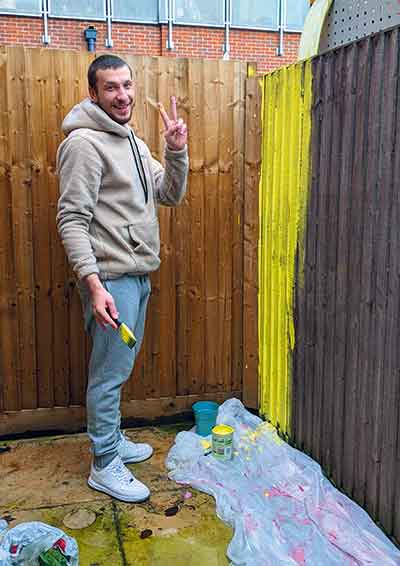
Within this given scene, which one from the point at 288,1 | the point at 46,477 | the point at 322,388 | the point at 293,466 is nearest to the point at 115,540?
the point at 46,477

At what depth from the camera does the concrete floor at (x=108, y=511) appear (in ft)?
7.81

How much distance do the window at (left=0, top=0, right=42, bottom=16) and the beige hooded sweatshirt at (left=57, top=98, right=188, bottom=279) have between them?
930 cm

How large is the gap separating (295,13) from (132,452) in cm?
1097

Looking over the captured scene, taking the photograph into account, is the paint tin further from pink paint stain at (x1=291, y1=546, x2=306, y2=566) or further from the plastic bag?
the plastic bag

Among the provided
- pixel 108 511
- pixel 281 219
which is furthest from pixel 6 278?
pixel 281 219

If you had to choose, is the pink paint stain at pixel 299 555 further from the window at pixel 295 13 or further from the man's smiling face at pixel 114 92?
the window at pixel 295 13

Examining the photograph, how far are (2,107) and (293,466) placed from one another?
7.60 feet

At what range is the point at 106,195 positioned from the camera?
266 centimetres

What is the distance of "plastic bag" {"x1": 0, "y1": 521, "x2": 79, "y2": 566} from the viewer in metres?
2.10

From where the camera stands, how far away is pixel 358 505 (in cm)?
258

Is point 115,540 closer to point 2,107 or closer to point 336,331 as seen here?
point 336,331

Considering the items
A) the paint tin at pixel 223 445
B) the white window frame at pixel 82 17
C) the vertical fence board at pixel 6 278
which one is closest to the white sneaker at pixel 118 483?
the paint tin at pixel 223 445

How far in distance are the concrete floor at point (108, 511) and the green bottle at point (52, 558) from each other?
0.71 ft

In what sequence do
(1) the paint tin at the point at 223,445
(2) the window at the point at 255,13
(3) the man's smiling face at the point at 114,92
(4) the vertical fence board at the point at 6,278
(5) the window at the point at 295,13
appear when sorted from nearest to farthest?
(3) the man's smiling face at the point at 114,92 < (1) the paint tin at the point at 223,445 < (4) the vertical fence board at the point at 6,278 < (2) the window at the point at 255,13 < (5) the window at the point at 295,13
